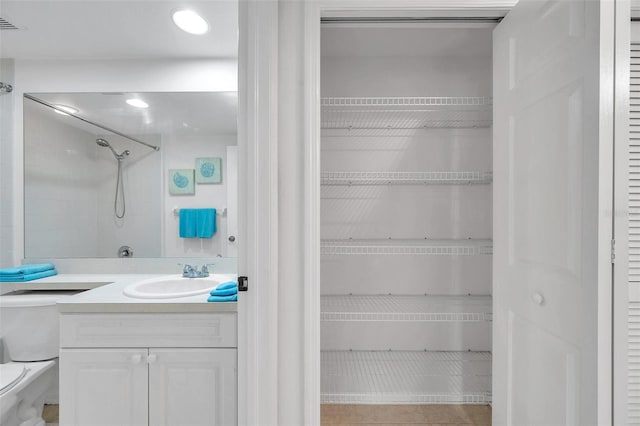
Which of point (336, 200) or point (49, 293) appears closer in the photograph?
point (49, 293)

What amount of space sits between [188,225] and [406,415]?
5.65ft

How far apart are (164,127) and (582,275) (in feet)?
7.37

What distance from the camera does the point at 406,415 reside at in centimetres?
186

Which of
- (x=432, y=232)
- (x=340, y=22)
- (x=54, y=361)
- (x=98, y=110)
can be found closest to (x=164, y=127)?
(x=98, y=110)

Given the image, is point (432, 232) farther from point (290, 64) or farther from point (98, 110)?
point (98, 110)

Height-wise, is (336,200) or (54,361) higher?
(336,200)

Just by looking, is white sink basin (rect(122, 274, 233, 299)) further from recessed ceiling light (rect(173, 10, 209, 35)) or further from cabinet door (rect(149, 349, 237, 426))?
recessed ceiling light (rect(173, 10, 209, 35))

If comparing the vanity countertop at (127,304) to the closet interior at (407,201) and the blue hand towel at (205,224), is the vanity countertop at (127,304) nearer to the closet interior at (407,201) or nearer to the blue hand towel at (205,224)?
the blue hand towel at (205,224)

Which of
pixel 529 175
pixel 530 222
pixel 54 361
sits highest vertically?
pixel 529 175

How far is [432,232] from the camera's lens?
2.09 meters

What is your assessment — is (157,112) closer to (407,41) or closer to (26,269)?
(26,269)

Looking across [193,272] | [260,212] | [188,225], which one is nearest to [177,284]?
[193,272]

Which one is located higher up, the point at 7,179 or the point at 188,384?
the point at 7,179

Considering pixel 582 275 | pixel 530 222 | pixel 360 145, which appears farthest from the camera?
pixel 360 145
